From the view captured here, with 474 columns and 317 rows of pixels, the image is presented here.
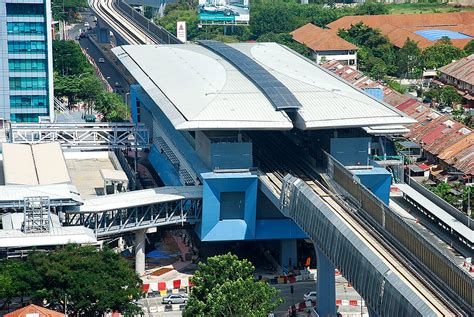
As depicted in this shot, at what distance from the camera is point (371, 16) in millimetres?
150375

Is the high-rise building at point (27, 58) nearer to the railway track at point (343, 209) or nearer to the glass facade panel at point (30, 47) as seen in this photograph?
the glass facade panel at point (30, 47)

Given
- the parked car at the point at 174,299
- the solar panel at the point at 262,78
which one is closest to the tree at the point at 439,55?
the solar panel at the point at 262,78

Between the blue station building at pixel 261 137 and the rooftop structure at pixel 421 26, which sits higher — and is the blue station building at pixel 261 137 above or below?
above

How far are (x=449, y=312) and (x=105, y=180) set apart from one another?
33.1m

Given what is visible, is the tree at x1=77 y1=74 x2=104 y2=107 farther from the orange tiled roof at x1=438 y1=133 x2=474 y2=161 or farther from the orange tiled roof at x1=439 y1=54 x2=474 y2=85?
the orange tiled roof at x1=438 y1=133 x2=474 y2=161

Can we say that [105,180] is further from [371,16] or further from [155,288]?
[371,16]

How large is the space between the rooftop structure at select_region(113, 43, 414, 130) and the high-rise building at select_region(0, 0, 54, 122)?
36.4 feet

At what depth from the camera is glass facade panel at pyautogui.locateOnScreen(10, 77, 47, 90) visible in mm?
90438

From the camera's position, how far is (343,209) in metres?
54.3

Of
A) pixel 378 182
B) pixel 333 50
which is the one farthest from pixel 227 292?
pixel 333 50

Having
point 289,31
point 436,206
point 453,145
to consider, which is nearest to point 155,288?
point 436,206

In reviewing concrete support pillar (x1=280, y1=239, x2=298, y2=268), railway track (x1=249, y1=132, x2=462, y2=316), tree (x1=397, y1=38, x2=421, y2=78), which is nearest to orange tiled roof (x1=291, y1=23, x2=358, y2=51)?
tree (x1=397, y1=38, x2=421, y2=78)

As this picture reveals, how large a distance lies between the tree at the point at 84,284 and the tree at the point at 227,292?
323 centimetres

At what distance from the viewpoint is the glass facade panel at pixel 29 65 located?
90325mm
